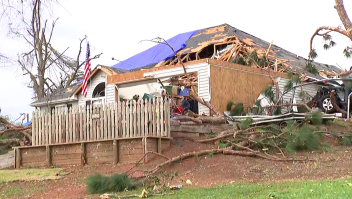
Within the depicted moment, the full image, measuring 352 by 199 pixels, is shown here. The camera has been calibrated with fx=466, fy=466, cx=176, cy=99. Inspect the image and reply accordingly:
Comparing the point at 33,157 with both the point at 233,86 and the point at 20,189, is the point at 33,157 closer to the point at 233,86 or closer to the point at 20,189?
the point at 20,189

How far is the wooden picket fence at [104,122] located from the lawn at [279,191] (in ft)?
12.7

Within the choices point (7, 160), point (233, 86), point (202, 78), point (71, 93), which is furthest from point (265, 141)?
point (71, 93)

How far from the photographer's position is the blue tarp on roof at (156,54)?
2606cm

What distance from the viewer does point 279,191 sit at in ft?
23.9

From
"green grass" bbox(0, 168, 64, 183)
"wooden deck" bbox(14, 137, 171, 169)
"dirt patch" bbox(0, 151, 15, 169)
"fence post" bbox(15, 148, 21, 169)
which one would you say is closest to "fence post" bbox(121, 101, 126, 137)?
"wooden deck" bbox(14, 137, 171, 169)

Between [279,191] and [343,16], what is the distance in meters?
6.22

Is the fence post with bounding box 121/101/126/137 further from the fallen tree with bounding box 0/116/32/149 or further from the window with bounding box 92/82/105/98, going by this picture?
the window with bounding box 92/82/105/98

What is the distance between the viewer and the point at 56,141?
1373 cm

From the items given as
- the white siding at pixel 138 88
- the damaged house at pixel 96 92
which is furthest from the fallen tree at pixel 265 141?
the damaged house at pixel 96 92

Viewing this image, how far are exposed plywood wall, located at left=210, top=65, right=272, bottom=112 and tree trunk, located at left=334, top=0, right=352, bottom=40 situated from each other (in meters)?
5.88

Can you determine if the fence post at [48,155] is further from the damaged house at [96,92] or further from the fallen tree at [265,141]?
the damaged house at [96,92]

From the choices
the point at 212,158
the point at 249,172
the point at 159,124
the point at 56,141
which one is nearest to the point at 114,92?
the point at 56,141

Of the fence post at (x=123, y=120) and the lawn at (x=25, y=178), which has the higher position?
the fence post at (x=123, y=120)

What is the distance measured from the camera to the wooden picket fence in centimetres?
1239
